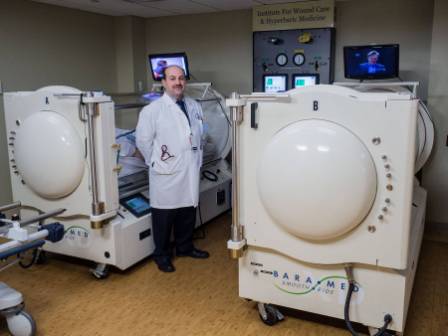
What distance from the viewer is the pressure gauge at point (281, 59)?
4.74m

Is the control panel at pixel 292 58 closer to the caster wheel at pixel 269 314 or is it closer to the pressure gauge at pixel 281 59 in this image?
the pressure gauge at pixel 281 59

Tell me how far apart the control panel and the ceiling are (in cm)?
39

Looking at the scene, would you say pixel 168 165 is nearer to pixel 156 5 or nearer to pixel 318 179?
pixel 318 179

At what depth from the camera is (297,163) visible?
2.12 m

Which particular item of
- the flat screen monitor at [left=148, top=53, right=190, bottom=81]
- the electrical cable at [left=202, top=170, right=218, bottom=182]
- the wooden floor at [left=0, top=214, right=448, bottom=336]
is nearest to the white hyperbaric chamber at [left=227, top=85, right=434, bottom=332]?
the wooden floor at [left=0, top=214, right=448, bottom=336]

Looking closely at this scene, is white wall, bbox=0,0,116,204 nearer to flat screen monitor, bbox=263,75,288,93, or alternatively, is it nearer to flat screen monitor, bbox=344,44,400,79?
flat screen monitor, bbox=263,75,288,93

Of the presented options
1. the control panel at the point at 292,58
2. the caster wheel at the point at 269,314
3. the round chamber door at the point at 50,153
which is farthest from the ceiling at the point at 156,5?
the caster wheel at the point at 269,314

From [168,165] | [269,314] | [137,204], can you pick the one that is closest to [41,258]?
[137,204]

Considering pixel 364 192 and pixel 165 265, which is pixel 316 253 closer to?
pixel 364 192

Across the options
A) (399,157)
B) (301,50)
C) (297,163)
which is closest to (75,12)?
(301,50)

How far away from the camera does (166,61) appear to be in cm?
478

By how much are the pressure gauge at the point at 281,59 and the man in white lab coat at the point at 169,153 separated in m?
1.75

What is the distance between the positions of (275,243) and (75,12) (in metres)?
3.69

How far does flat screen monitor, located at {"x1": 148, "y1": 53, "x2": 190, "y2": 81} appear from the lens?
4613 millimetres
